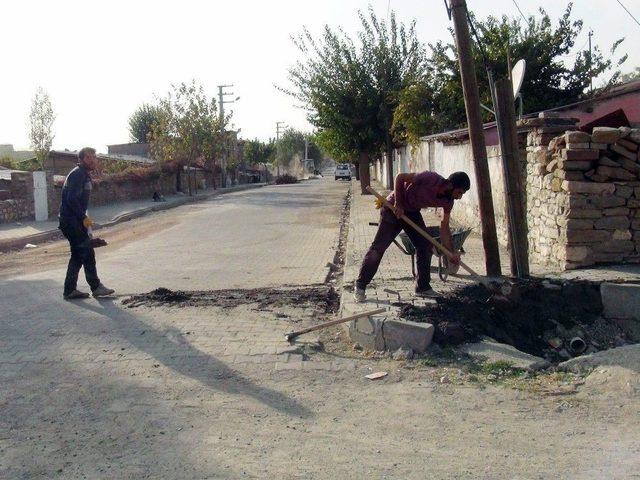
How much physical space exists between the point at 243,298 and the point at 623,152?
4699 mm

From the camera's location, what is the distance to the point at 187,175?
146 feet

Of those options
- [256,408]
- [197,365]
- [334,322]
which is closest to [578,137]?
[334,322]

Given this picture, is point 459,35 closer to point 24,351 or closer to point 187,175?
point 24,351

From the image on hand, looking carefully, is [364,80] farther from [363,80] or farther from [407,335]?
[407,335]

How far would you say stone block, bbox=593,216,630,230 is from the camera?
26.8ft

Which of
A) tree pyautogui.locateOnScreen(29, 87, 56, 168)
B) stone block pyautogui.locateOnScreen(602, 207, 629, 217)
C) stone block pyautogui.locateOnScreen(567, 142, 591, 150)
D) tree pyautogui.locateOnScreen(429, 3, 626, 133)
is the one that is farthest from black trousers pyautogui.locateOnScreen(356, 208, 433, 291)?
tree pyautogui.locateOnScreen(29, 87, 56, 168)

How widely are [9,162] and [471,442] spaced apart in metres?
42.0

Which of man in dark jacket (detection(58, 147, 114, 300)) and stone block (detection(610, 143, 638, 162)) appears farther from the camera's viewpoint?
man in dark jacket (detection(58, 147, 114, 300))

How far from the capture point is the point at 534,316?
7027mm

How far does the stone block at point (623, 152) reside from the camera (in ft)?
26.5

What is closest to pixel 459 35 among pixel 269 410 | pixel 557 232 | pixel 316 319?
pixel 557 232

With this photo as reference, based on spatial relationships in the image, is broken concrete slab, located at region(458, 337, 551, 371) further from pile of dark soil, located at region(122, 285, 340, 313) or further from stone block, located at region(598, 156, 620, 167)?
stone block, located at region(598, 156, 620, 167)

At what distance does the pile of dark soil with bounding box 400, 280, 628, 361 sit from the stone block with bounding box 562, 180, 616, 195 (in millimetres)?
1255

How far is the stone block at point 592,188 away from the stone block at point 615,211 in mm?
197
